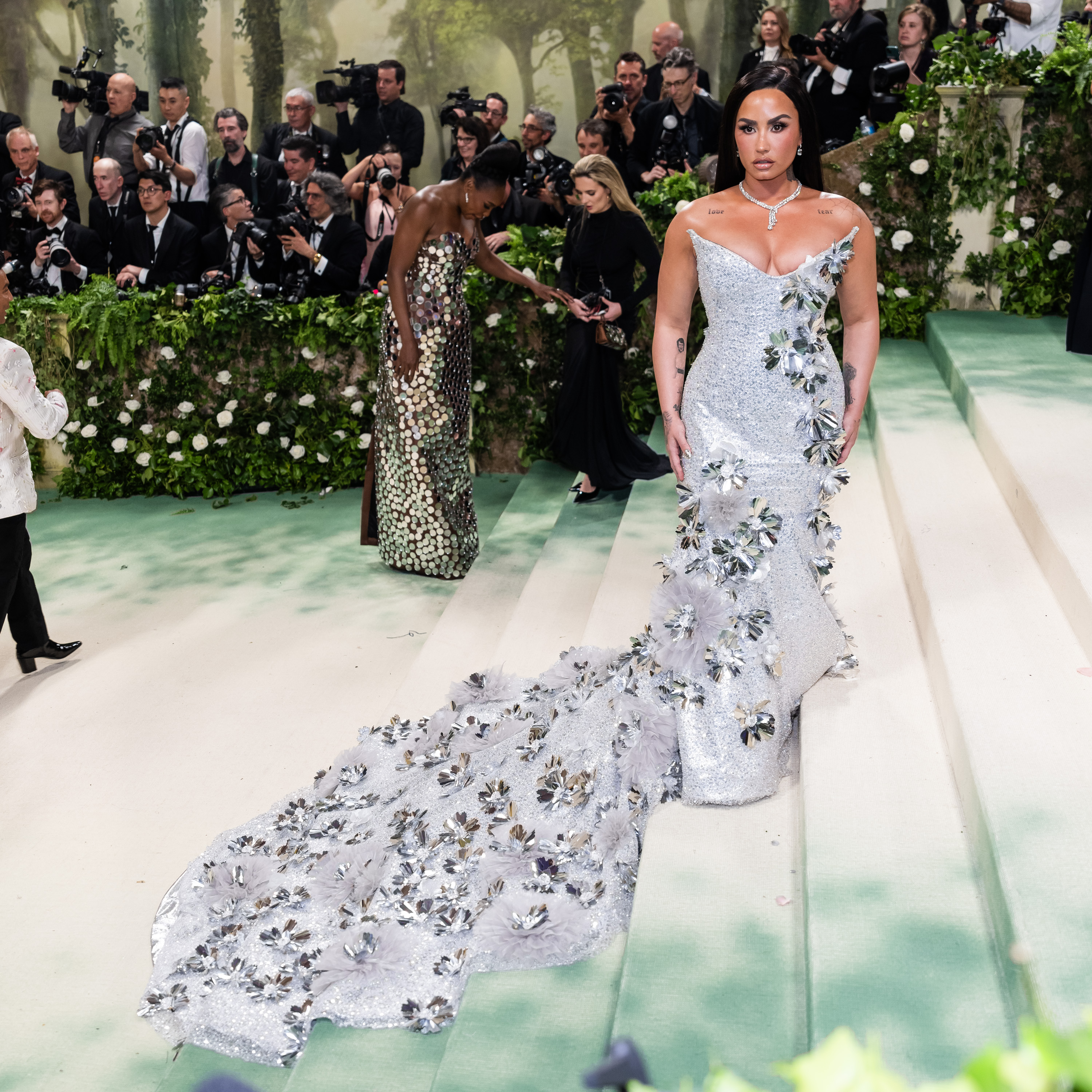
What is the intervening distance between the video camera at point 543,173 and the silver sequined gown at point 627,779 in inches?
157

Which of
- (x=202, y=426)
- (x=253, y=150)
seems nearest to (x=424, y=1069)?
(x=202, y=426)

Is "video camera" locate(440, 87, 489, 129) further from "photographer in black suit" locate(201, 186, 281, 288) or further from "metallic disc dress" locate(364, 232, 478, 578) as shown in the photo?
"photographer in black suit" locate(201, 186, 281, 288)

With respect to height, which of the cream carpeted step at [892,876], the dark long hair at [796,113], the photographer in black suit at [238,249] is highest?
the dark long hair at [796,113]

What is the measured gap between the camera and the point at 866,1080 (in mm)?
634

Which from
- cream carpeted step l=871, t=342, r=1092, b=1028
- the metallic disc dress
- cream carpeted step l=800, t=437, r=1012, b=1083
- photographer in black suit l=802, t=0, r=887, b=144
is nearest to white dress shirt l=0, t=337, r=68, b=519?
the metallic disc dress

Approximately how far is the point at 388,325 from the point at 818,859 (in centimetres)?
368

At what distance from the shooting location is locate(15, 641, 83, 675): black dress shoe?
197 inches

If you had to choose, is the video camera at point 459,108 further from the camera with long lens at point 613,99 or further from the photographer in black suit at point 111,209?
the photographer in black suit at point 111,209

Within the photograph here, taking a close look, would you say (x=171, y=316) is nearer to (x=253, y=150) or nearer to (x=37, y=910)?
(x=37, y=910)

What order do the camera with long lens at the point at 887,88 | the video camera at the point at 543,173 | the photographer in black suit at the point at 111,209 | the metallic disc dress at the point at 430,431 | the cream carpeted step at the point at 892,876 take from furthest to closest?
the photographer in black suit at the point at 111,209, the camera with long lens at the point at 887,88, the video camera at the point at 543,173, the metallic disc dress at the point at 430,431, the cream carpeted step at the point at 892,876

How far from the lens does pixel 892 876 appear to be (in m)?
2.51

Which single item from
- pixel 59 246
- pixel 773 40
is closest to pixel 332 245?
pixel 59 246

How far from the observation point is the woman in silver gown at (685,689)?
2811 millimetres

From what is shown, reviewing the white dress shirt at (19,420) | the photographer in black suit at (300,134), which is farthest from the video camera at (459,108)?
the white dress shirt at (19,420)
